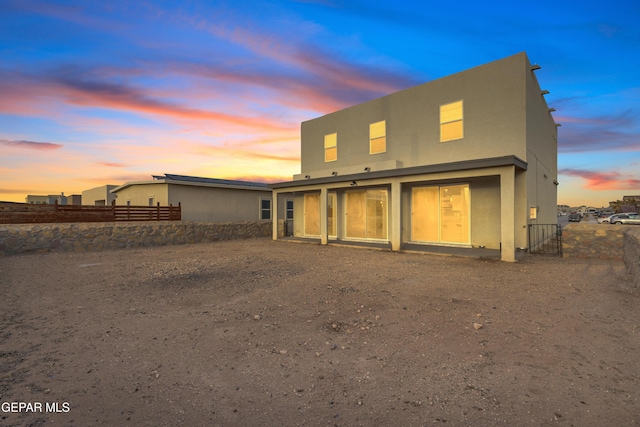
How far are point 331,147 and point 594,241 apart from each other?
12157mm

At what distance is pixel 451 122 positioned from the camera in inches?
487

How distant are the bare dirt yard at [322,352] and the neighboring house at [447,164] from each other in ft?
14.5

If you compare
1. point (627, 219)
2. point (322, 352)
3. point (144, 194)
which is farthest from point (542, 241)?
point (144, 194)

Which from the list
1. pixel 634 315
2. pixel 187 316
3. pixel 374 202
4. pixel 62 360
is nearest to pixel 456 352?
pixel 634 315

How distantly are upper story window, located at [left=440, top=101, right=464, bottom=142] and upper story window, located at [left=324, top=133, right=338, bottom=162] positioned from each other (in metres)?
6.01

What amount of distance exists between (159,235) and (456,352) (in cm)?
1538

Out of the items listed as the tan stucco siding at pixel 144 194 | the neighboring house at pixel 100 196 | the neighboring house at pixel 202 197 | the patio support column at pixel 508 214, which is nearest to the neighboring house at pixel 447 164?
the patio support column at pixel 508 214

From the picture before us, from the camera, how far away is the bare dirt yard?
2.45 metres

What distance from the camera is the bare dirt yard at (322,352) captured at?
2449 millimetres

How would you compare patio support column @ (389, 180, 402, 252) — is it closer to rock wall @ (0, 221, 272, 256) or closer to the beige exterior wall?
rock wall @ (0, 221, 272, 256)

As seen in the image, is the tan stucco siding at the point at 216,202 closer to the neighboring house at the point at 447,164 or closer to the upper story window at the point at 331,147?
the neighboring house at the point at 447,164

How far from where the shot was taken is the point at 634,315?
15.3 ft

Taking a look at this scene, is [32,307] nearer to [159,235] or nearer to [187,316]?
[187,316]

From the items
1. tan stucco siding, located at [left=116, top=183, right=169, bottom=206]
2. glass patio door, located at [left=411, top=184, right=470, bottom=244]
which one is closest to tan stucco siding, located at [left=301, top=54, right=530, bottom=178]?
glass patio door, located at [left=411, top=184, right=470, bottom=244]
